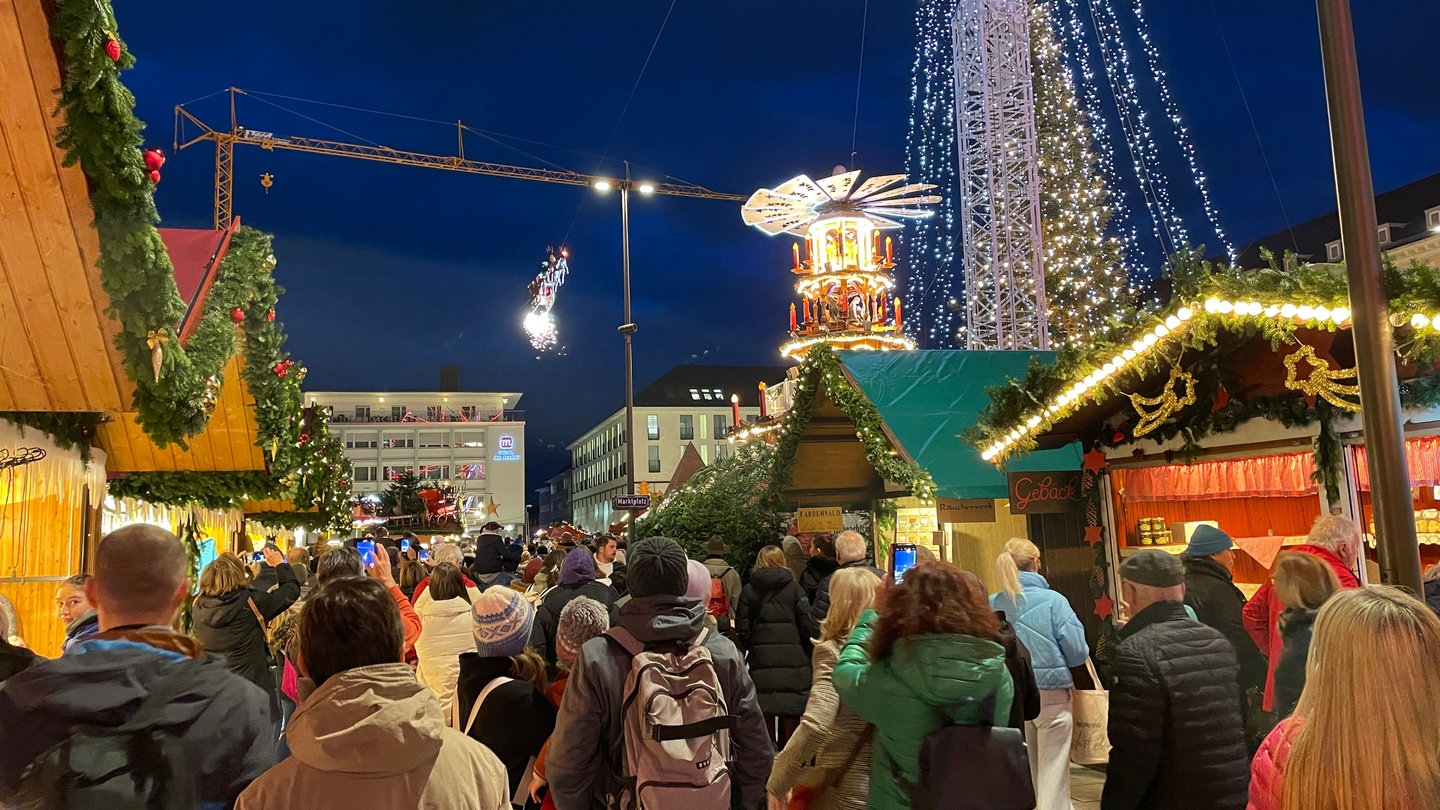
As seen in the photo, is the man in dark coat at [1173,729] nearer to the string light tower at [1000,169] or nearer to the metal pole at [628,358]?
the metal pole at [628,358]

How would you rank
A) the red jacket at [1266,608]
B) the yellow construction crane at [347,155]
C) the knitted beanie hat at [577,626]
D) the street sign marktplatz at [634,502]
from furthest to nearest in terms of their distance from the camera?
1. the yellow construction crane at [347,155]
2. the street sign marktplatz at [634,502]
3. the red jacket at [1266,608]
4. the knitted beanie hat at [577,626]

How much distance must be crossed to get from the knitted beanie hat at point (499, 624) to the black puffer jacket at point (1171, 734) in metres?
2.59

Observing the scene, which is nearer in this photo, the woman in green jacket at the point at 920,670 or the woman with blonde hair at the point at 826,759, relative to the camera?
the woman in green jacket at the point at 920,670

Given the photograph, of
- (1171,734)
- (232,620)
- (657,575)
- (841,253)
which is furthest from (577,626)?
(841,253)

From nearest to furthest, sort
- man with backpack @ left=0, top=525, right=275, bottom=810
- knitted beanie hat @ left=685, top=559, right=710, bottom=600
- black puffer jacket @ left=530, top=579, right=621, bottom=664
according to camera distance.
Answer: man with backpack @ left=0, top=525, right=275, bottom=810, knitted beanie hat @ left=685, top=559, right=710, bottom=600, black puffer jacket @ left=530, top=579, right=621, bottom=664

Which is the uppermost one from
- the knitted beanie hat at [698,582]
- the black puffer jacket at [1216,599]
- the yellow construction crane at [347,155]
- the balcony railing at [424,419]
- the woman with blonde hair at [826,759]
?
the yellow construction crane at [347,155]

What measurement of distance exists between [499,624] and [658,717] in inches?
46.8

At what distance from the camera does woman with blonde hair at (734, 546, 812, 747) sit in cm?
714

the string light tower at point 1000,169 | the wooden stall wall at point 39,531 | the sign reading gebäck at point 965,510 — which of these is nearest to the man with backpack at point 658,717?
the wooden stall wall at point 39,531

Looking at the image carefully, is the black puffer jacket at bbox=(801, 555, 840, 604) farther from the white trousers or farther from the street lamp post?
the street lamp post

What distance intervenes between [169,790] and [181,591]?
2.03 feet

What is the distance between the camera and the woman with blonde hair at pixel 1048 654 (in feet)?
19.7

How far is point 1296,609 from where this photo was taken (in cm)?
478

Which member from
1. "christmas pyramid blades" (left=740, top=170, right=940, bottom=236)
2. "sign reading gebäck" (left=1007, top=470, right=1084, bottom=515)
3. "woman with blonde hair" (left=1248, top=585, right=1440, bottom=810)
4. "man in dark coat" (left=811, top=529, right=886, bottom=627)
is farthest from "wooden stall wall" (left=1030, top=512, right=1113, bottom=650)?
"christmas pyramid blades" (left=740, top=170, right=940, bottom=236)
